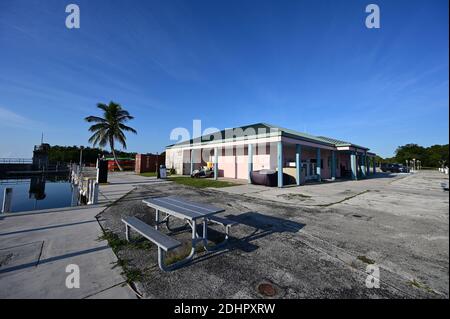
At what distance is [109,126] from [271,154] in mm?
23387

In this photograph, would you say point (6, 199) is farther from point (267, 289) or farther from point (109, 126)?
point (109, 126)

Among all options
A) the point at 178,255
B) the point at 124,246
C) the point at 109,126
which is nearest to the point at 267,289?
the point at 178,255

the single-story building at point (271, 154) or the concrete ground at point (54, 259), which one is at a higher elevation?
the single-story building at point (271, 154)

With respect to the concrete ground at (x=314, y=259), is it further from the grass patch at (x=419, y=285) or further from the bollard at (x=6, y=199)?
the bollard at (x=6, y=199)

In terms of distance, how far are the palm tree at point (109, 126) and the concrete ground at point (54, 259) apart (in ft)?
79.6

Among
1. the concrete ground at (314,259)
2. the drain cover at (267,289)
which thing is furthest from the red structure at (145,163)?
the drain cover at (267,289)

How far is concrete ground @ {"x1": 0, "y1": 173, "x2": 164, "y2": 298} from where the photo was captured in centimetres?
236

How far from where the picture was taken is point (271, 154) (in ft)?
54.8

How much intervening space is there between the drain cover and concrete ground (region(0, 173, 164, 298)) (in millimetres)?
1637

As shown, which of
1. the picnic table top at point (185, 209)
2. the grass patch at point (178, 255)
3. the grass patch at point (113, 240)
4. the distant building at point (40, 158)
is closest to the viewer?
the grass patch at point (178, 255)

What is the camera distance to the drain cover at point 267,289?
2361 mm

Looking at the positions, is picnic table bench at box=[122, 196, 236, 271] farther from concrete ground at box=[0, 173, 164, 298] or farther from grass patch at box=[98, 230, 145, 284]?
concrete ground at box=[0, 173, 164, 298]

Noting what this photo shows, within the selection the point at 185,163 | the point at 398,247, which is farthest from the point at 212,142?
the point at 398,247
